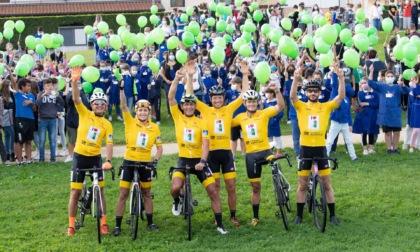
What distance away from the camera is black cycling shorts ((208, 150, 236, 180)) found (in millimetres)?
11578

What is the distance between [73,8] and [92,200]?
35.5 m

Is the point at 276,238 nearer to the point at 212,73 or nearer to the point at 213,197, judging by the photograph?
the point at 213,197

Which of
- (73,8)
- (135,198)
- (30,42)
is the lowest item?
(135,198)

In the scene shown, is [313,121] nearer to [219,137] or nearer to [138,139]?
[219,137]

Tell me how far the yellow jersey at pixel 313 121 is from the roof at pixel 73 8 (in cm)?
3391

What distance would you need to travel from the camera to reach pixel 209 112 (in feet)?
38.5

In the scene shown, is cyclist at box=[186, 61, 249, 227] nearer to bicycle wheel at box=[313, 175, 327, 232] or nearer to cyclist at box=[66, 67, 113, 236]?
bicycle wheel at box=[313, 175, 327, 232]

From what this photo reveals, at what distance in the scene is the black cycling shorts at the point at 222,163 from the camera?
11578 mm

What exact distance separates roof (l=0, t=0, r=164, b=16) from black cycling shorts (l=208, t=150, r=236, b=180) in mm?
33867

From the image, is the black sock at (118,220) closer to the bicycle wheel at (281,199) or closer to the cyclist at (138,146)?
the cyclist at (138,146)

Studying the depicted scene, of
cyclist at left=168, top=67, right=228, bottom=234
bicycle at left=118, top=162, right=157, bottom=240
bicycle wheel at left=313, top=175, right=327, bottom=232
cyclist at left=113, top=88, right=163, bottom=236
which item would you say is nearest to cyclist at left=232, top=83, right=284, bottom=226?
cyclist at left=168, top=67, right=228, bottom=234

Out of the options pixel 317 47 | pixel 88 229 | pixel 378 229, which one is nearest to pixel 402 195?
pixel 378 229

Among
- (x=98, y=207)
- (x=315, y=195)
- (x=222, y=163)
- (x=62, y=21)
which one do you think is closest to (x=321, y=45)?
(x=222, y=163)

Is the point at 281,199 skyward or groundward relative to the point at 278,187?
groundward
